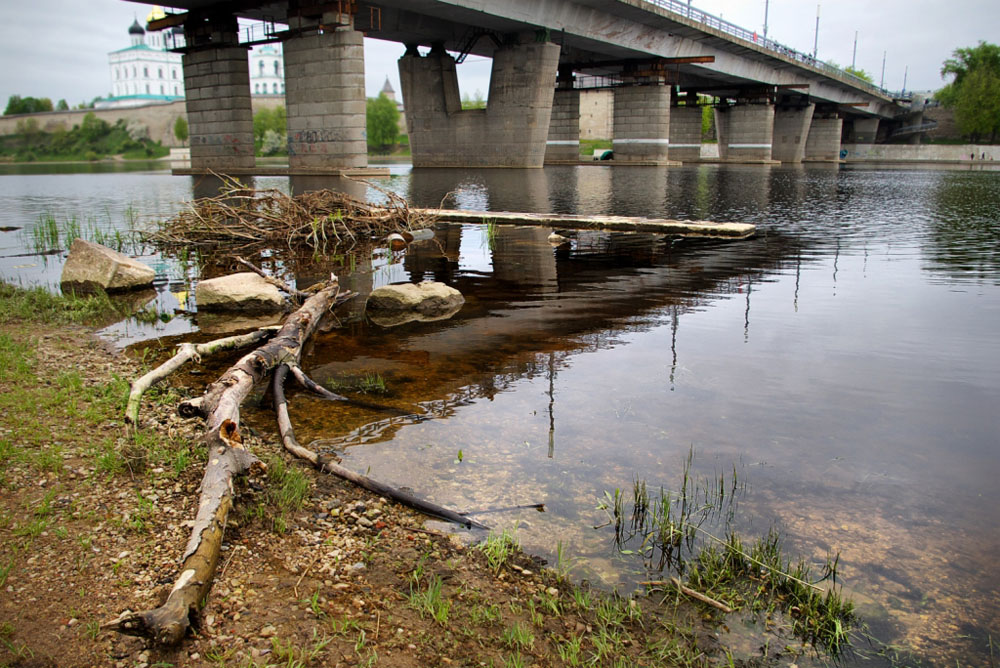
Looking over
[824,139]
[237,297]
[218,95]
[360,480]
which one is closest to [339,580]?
[360,480]

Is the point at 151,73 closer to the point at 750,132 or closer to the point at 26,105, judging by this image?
the point at 26,105

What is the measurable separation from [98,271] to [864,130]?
124 metres

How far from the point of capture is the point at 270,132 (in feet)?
330

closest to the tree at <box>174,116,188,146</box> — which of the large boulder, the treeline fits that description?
the treeline

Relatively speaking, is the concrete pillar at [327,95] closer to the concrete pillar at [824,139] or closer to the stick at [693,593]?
the stick at [693,593]

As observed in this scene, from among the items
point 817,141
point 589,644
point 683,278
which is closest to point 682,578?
point 589,644

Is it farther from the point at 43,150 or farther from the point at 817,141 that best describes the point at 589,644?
the point at 43,150

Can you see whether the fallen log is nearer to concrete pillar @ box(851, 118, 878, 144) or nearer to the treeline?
the treeline

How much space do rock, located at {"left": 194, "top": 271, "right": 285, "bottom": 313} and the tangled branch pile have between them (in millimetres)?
3585

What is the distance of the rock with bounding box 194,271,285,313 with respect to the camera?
10148 millimetres

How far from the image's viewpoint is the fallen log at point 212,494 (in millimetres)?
3053

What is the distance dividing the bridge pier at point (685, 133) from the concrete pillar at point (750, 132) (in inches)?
159

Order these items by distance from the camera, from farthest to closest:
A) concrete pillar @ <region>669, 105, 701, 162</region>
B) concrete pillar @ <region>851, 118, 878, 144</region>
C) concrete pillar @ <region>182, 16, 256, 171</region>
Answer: concrete pillar @ <region>851, 118, 878, 144</region> → concrete pillar @ <region>669, 105, 701, 162</region> → concrete pillar @ <region>182, 16, 256, 171</region>

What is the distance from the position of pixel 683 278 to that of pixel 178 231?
1039 cm
